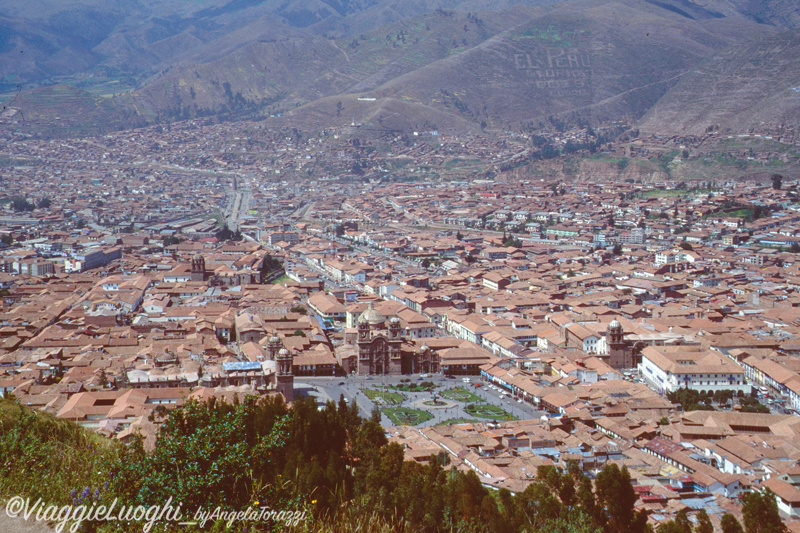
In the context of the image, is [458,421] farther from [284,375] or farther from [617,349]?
[617,349]

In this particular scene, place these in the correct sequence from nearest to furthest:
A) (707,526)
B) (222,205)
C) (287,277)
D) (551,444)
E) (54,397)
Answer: (707,526), (551,444), (54,397), (287,277), (222,205)

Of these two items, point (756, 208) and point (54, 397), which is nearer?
point (54, 397)

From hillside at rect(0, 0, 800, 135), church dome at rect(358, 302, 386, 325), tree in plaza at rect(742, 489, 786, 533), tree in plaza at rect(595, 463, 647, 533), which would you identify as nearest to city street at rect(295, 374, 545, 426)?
church dome at rect(358, 302, 386, 325)

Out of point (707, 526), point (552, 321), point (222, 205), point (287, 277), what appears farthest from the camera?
point (222, 205)

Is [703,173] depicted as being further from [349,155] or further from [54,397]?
[54,397]

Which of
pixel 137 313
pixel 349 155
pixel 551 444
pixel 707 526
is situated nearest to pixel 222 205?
pixel 349 155

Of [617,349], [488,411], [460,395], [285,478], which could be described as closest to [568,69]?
[617,349]

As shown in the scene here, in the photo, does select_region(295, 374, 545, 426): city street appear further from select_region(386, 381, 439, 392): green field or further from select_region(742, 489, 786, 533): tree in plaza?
select_region(742, 489, 786, 533): tree in plaza
